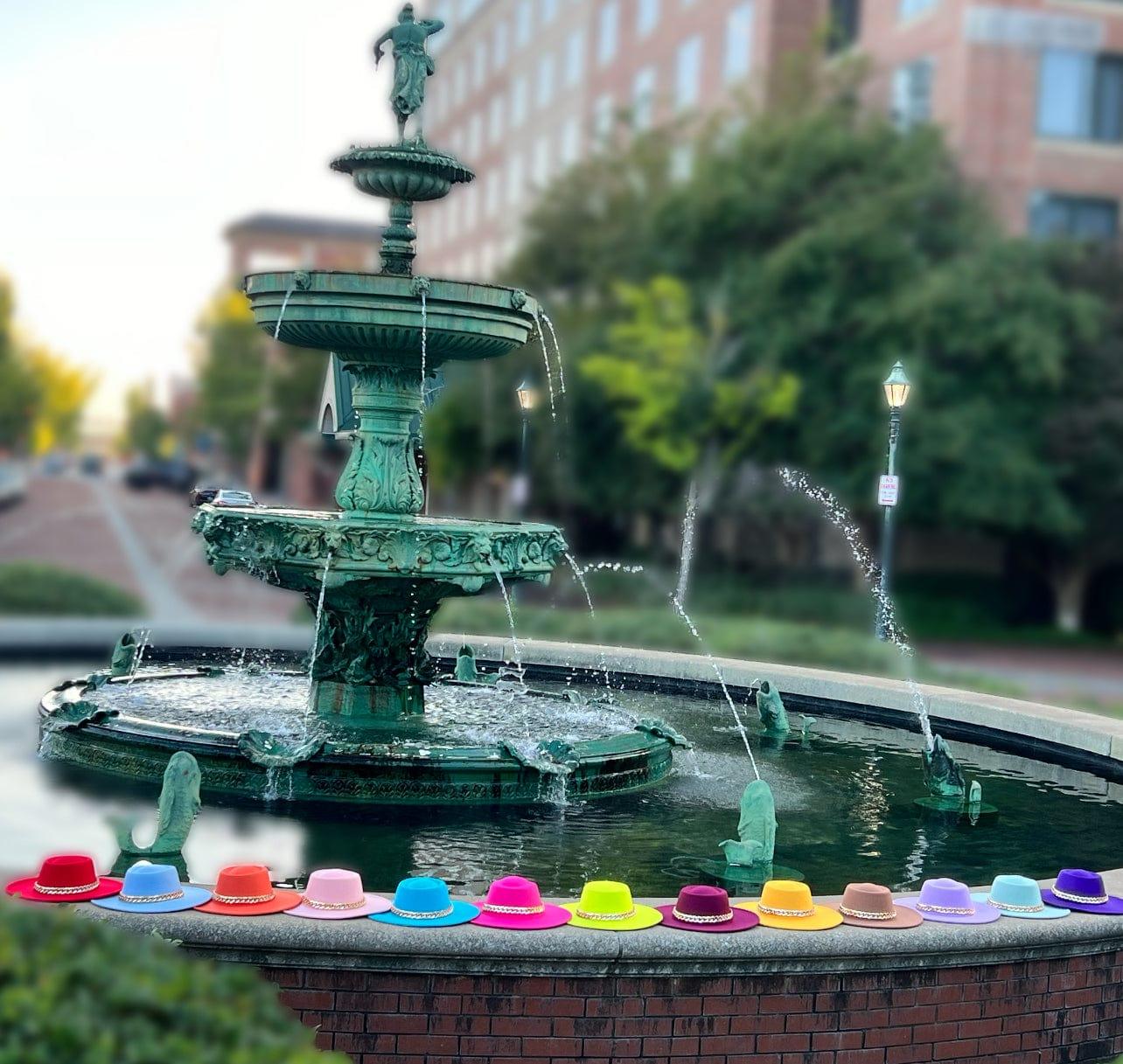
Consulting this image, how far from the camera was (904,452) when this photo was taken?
3244 centimetres

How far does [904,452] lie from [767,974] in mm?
27139

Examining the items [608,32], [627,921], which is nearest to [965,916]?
[627,921]

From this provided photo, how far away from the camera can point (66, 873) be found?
6383 mm

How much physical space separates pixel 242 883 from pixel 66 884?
73cm

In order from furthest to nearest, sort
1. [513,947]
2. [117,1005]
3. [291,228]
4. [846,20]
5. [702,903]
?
[291,228] < [846,20] < [702,903] < [513,947] < [117,1005]

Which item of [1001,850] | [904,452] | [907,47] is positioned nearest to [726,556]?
[904,452]

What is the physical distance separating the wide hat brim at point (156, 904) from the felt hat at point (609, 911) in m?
1.53

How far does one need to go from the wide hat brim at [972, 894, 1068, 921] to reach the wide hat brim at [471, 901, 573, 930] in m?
1.97

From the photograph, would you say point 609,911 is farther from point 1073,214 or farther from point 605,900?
point 1073,214

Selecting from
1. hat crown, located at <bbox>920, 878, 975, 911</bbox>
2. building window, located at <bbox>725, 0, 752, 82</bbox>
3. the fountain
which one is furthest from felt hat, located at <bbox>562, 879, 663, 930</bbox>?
building window, located at <bbox>725, 0, 752, 82</bbox>

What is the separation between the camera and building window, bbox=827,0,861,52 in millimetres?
43125

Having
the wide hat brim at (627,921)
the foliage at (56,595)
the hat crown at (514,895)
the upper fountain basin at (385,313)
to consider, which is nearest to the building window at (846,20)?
the foliage at (56,595)

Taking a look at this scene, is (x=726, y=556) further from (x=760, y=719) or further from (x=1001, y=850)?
(x=1001, y=850)

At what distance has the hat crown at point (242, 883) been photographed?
630cm
